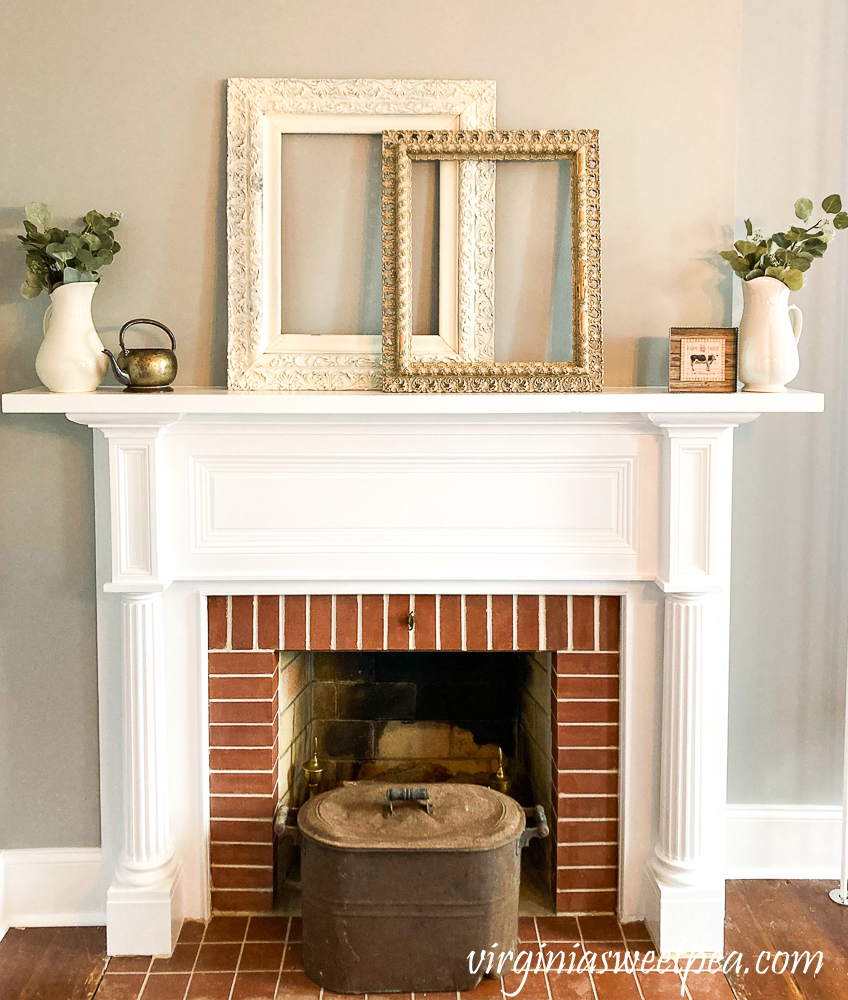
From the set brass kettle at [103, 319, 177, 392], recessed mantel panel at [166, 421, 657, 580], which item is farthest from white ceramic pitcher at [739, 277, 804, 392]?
brass kettle at [103, 319, 177, 392]

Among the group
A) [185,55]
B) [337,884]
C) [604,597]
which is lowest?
[337,884]

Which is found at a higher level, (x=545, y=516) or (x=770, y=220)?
(x=770, y=220)

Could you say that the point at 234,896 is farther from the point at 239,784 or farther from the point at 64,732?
the point at 64,732

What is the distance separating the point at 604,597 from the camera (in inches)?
96.6

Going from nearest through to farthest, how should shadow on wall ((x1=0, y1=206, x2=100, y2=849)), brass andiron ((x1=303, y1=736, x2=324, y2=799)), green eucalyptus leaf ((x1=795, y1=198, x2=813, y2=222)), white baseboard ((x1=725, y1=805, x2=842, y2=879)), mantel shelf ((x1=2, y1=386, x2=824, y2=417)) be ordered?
1. mantel shelf ((x1=2, y1=386, x2=824, y2=417))
2. green eucalyptus leaf ((x1=795, y1=198, x2=813, y2=222))
3. shadow on wall ((x1=0, y1=206, x2=100, y2=849))
4. white baseboard ((x1=725, y1=805, x2=842, y2=879))
5. brass andiron ((x1=303, y1=736, x2=324, y2=799))

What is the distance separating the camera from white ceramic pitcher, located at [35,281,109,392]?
7.45 feet

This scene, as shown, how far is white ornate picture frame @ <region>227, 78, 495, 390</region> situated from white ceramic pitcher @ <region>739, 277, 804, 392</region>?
58 centimetres

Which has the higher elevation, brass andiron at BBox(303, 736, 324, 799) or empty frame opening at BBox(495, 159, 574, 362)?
empty frame opening at BBox(495, 159, 574, 362)

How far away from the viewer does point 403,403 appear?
2.21m

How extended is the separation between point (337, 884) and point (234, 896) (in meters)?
0.42

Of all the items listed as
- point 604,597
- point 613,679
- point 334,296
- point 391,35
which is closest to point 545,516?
point 604,597

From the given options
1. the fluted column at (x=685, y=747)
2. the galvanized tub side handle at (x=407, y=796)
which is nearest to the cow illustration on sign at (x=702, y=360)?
the fluted column at (x=685, y=747)

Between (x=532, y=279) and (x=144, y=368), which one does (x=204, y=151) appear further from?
(x=532, y=279)

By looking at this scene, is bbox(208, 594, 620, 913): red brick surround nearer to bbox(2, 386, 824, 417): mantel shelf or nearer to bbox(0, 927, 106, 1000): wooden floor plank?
bbox(0, 927, 106, 1000): wooden floor plank
